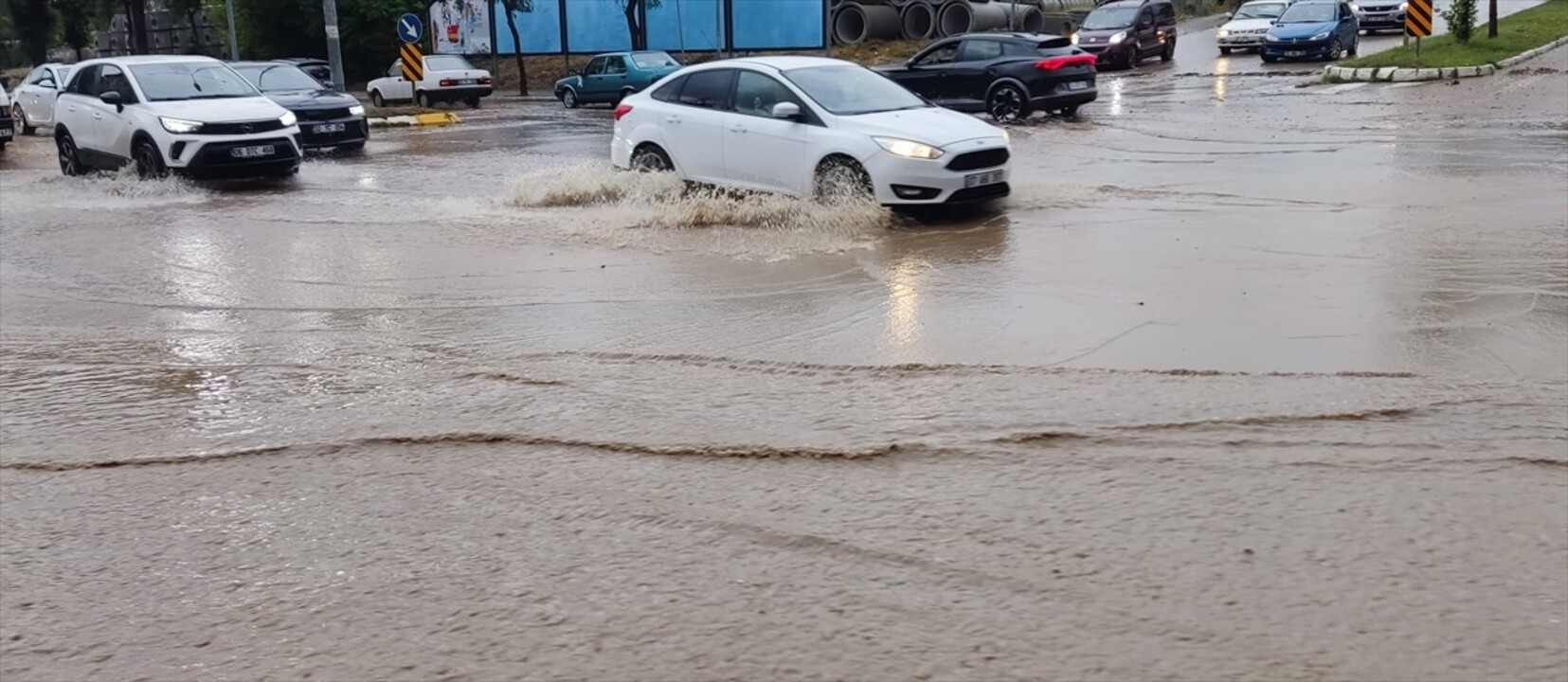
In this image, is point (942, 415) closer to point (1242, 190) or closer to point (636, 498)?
point (636, 498)

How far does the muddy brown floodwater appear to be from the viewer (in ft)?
13.7

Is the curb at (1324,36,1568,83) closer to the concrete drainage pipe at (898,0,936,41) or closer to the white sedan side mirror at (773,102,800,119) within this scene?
the white sedan side mirror at (773,102,800,119)

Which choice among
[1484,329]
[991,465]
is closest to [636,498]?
[991,465]

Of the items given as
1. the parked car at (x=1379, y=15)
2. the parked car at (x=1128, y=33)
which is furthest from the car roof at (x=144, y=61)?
the parked car at (x=1379, y=15)

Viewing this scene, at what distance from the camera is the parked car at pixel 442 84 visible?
114ft

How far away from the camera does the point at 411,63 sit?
3241 cm

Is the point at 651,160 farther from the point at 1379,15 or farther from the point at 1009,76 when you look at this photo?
the point at 1379,15

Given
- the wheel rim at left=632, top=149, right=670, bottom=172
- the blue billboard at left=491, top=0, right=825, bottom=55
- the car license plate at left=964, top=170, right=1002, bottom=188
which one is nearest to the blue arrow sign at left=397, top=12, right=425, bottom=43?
the blue billboard at left=491, top=0, right=825, bottom=55

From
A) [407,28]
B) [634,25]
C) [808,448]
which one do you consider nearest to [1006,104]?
[407,28]

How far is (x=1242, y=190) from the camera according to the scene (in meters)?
13.2

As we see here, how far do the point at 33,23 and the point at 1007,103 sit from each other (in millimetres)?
54596

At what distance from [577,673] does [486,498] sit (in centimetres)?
163

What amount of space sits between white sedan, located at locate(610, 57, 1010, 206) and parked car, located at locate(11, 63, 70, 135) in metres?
19.2

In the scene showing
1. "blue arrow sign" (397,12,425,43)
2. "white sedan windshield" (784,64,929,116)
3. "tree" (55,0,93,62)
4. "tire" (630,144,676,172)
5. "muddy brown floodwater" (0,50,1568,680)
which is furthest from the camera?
"tree" (55,0,93,62)
